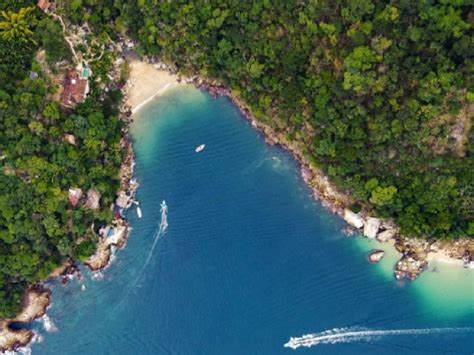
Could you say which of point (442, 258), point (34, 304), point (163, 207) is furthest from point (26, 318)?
point (442, 258)

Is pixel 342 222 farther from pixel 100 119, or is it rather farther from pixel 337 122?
pixel 100 119

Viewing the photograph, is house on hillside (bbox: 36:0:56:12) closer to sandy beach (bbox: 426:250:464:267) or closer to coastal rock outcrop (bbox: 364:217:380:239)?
coastal rock outcrop (bbox: 364:217:380:239)

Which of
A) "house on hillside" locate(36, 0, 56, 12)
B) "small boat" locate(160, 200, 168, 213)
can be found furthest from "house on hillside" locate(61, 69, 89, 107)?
"small boat" locate(160, 200, 168, 213)

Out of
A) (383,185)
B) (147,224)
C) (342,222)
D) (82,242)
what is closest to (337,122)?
(383,185)

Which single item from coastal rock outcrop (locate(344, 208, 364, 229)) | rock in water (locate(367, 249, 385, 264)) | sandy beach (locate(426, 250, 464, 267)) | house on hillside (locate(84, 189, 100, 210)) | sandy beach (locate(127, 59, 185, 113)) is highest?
sandy beach (locate(127, 59, 185, 113))

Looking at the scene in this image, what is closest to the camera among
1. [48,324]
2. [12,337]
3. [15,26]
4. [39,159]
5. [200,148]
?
[39,159]

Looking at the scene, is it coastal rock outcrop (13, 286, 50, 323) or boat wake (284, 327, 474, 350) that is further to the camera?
coastal rock outcrop (13, 286, 50, 323)

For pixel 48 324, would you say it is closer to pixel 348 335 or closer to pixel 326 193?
pixel 348 335
